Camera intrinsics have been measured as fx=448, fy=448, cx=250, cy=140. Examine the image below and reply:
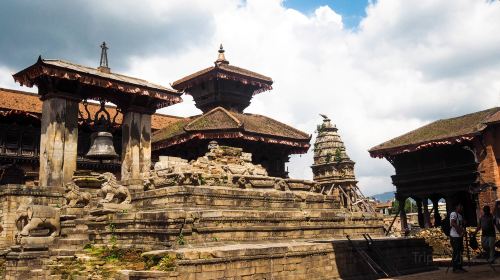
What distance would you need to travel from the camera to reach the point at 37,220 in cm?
1474

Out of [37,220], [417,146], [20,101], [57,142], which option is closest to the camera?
[37,220]

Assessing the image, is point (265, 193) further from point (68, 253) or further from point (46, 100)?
point (46, 100)

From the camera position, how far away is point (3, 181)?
81.7ft

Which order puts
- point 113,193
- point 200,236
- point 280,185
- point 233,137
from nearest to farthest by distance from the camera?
1. point 200,236
2. point 113,193
3. point 280,185
4. point 233,137

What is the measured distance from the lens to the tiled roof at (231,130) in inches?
985

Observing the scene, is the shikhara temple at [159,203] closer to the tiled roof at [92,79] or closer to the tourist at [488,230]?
the tiled roof at [92,79]

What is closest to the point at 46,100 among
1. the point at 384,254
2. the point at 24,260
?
the point at 24,260

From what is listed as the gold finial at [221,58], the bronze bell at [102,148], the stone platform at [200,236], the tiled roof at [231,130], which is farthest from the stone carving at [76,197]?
the gold finial at [221,58]

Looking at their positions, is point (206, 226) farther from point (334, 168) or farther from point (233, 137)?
point (334, 168)

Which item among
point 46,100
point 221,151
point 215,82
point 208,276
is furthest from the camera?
point 215,82

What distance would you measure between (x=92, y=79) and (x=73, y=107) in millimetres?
1613

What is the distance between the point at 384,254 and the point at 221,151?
315 inches

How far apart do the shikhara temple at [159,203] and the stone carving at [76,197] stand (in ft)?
0.25

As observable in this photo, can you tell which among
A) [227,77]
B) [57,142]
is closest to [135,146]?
[57,142]
